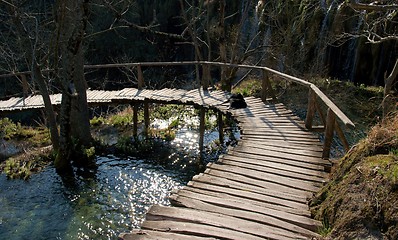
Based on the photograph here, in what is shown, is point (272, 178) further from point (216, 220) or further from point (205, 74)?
point (205, 74)

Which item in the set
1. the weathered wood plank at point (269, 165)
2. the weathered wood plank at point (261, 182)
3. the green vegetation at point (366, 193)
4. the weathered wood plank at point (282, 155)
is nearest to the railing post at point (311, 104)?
the weathered wood plank at point (282, 155)

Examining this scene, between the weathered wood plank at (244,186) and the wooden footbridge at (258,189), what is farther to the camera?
the weathered wood plank at (244,186)

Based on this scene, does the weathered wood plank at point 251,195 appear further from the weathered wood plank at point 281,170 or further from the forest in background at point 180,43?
the forest in background at point 180,43

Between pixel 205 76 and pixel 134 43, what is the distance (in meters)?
16.0

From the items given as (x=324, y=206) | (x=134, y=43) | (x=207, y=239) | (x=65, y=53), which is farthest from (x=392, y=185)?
(x=134, y=43)

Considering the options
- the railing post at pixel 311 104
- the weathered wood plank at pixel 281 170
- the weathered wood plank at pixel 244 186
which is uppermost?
the railing post at pixel 311 104

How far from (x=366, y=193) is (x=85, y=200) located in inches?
252

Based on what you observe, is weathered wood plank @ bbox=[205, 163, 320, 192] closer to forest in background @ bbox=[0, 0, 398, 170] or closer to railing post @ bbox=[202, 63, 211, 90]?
forest in background @ bbox=[0, 0, 398, 170]

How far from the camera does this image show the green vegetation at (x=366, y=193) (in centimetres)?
336

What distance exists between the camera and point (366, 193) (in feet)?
12.0

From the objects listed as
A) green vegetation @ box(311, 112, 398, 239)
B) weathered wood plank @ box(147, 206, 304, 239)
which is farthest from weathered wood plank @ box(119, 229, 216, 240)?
green vegetation @ box(311, 112, 398, 239)

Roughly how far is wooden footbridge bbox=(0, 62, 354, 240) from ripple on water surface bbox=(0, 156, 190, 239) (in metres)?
2.63

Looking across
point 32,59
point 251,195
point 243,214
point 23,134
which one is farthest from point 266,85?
point 23,134

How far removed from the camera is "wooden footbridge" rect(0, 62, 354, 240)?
13.4ft
